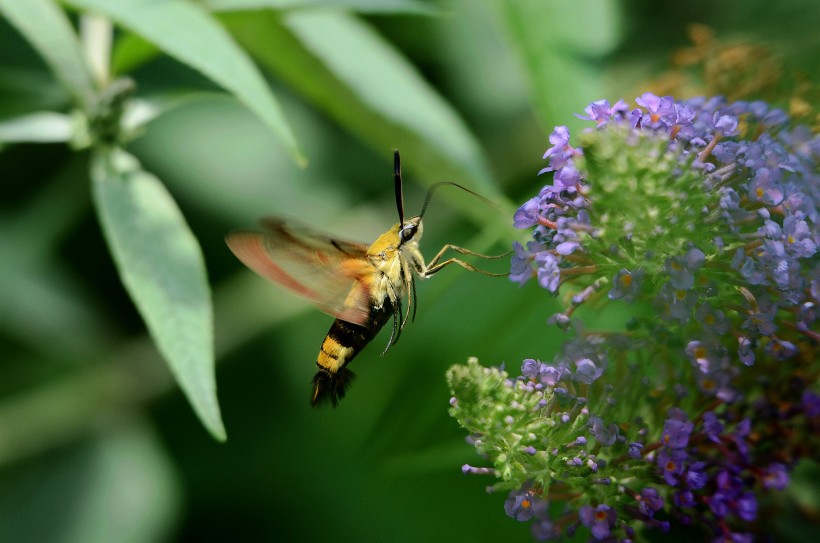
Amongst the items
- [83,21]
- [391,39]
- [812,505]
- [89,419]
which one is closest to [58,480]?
[89,419]

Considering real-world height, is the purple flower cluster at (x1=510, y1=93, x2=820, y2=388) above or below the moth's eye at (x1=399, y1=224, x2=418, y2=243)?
below

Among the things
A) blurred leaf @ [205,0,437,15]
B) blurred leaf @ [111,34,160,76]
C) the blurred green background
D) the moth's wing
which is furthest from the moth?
blurred leaf @ [111,34,160,76]

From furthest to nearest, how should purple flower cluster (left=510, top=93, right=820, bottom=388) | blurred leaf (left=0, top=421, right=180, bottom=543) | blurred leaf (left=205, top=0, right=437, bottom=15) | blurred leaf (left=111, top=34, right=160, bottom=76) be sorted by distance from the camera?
blurred leaf (left=0, top=421, right=180, bottom=543) < blurred leaf (left=111, top=34, right=160, bottom=76) < blurred leaf (left=205, top=0, right=437, bottom=15) < purple flower cluster (left=510, top=93, right=820, bottom=388)

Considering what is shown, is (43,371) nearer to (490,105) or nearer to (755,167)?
(490,105)

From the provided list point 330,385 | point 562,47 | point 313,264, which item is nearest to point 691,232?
point 313,264

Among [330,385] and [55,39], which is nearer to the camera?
[330,385]

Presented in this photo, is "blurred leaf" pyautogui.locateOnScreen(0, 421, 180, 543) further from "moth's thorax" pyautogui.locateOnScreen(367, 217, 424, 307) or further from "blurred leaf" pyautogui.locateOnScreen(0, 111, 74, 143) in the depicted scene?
"moth's thorax" pyautogui.locateOnScreen(367, 217, 424, 307)

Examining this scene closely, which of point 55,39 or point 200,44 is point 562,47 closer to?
point 200,44
